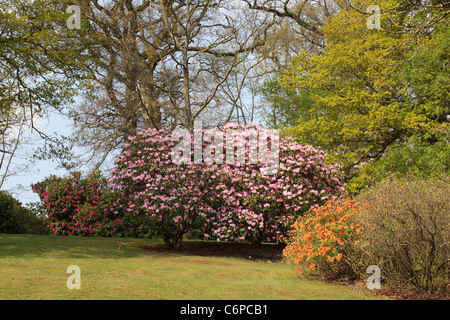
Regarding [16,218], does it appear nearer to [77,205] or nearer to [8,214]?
[8,214]

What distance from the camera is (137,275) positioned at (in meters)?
9.39

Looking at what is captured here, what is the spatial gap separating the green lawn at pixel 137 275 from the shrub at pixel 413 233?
2.80 ft

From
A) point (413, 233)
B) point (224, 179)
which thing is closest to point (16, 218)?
point (224, 179)

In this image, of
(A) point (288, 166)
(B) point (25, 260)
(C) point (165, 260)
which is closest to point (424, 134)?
(A) point (288, 166)

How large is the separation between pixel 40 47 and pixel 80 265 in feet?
26.9

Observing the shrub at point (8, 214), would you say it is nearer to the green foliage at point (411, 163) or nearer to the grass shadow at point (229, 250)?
the grass shadow at point (229, 250)

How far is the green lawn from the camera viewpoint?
7.27m

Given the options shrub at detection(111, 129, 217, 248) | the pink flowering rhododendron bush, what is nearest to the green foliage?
the pink flowering rhododendron bush

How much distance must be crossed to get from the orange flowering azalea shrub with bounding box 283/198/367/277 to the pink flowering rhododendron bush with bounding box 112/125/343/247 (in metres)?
4.29

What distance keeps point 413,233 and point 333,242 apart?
1.81m

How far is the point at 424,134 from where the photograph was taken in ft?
50.9

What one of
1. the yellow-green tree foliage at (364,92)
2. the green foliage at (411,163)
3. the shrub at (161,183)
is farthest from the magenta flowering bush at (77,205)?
the green foliage at (411,163)

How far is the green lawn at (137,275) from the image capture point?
727 centimetres
